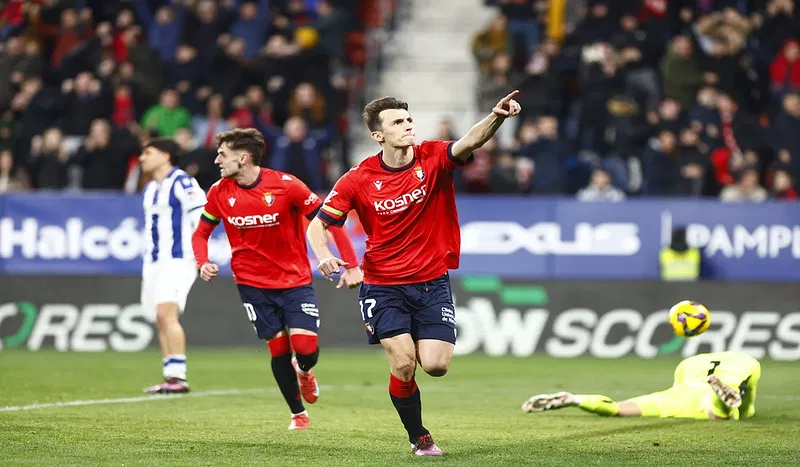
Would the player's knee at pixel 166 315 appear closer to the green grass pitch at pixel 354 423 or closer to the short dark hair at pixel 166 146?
the green grass pitch at pixel 354 423

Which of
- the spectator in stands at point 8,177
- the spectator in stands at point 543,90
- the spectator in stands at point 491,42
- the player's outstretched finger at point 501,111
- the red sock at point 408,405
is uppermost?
the spectator in stands at point 491,42

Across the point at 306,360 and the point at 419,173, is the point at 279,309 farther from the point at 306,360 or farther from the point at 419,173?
the point at 419,173

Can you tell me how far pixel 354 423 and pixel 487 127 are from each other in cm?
325

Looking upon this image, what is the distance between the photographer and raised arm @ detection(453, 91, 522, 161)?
7750mm

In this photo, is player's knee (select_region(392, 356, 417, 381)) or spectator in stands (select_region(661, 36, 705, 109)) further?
spectator in stands (select_region(661, 36, 705, 109))

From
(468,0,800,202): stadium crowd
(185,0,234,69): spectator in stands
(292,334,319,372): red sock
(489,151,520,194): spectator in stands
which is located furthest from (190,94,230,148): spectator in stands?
(292,334,319,372): red sock

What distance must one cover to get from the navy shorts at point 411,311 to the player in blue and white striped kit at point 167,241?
4.54 metres

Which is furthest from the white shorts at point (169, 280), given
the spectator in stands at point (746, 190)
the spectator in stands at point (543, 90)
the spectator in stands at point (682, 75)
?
the spectator in stands at point (682, 75)

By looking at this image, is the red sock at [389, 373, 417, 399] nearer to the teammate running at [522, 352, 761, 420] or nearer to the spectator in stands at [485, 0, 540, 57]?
the teammate running at [522, 352, 761, 420]

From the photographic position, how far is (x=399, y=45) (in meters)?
24.3

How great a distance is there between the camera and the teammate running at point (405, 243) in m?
8.45

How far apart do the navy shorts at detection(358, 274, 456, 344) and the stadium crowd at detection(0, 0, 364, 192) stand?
1125cm

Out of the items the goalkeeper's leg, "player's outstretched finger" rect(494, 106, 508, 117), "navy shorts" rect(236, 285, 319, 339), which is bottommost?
the goalkeeper's leg

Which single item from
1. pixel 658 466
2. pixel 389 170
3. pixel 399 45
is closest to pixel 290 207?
pixel 389 170
